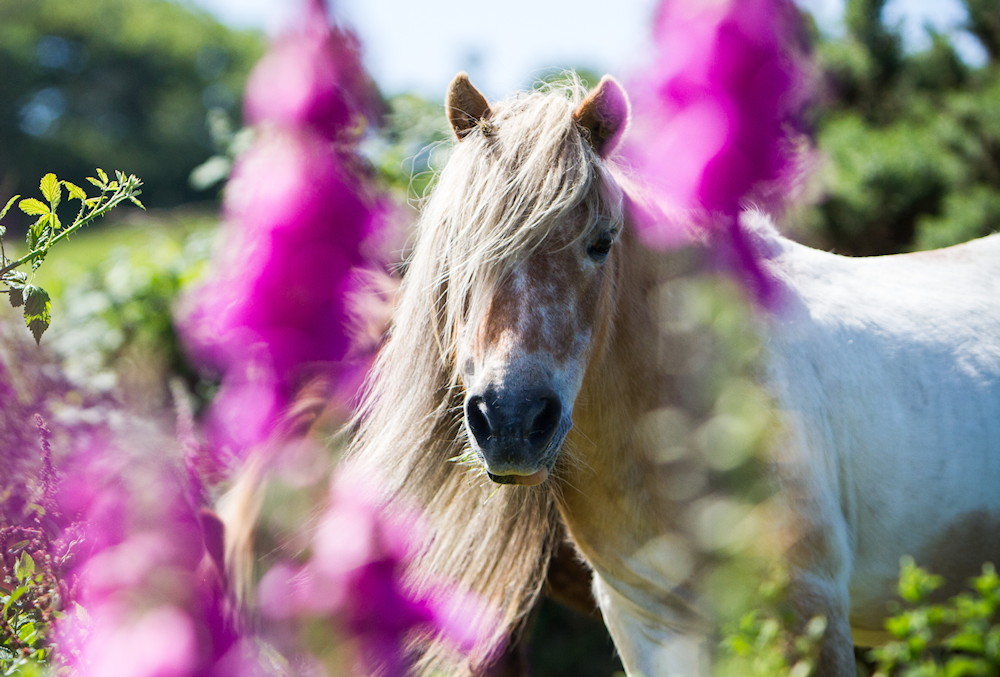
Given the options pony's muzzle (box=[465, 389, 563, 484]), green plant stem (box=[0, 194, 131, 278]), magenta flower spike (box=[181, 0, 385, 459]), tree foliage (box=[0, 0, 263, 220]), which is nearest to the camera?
green plant stem (box=[0, 194, 131, 278])

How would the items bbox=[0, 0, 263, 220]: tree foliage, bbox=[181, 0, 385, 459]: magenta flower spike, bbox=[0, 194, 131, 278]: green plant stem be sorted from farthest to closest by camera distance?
bbox=[0, 0, 263, 220]: tree foliage → bbox=[181, 0, 385, 459]: magenta flower spike → bbox=[0, 194, 131, 278]: green plant stem

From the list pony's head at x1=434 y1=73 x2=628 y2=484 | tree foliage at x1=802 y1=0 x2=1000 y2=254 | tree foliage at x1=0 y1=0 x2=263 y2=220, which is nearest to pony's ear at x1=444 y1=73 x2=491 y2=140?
pony's head at x1=434 y1=73 x2=628 y2=484

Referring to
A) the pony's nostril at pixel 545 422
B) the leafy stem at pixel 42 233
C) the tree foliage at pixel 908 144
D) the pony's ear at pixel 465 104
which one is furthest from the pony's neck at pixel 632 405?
the tree foliage at pixel 908 144

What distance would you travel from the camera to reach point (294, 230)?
5.85ft

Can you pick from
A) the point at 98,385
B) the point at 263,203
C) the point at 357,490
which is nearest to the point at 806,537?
the point at 357,490

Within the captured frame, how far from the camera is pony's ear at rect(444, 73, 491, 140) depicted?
1.98 meters

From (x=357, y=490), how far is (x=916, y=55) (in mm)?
6497

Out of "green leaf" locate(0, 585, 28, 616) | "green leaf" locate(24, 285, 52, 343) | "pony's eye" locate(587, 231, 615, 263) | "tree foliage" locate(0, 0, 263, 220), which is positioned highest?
"green leaf" locate(24, 285, 52, 343)

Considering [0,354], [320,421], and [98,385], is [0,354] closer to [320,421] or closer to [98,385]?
[320,421]

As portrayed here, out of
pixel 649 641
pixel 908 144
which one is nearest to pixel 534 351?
pixel 649 641

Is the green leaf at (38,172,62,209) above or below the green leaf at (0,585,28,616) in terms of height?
above

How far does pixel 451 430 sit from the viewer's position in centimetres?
204

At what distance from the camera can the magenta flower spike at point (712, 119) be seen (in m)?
2.06

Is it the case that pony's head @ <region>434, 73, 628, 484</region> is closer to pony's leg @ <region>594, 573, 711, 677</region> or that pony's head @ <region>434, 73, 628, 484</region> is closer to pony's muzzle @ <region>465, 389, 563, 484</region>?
pony's muzzle @ <region>465, 389, 563, 484</region>
